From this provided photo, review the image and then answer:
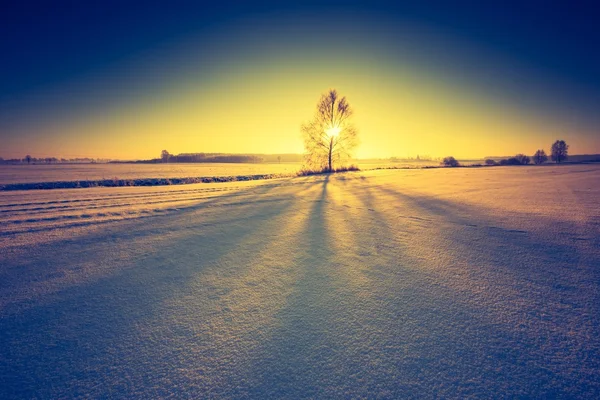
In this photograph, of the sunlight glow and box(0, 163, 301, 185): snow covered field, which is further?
the sunlight glow

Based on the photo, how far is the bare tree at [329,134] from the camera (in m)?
24.1

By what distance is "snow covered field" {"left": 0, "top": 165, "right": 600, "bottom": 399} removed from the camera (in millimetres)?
1385

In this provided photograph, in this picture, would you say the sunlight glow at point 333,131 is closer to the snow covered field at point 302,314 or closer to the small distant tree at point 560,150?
the snow covered field at point 302,314

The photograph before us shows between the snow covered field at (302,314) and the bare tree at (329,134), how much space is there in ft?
69.5

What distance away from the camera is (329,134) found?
24547 millimetres

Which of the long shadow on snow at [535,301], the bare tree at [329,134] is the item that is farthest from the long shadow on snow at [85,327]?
the bare tree at [329,134]

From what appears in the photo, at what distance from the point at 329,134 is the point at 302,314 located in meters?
24.0

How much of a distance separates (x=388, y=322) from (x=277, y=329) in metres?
0.85

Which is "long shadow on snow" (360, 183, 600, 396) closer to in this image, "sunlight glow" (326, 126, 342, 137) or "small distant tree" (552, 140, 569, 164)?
"sunlight glow" (326, 126, 342, 137)

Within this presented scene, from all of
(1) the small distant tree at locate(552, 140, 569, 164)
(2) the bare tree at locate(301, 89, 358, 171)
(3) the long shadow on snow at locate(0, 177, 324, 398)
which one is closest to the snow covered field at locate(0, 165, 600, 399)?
(3) the long shadow on snow at locate(0, 177, 324, 398)

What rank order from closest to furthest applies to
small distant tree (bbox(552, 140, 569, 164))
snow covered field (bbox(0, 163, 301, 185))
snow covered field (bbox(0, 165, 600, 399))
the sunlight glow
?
1. snow covered field (bbox(0, 165, 600, 399))
2. snow covered field (bbox(0, 163, 301, 185))
3. the sunlight glow
4. small distant tree (bbox(552, 140, 569, 164))

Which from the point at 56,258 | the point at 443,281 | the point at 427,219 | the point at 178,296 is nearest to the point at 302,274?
the point at 178,296

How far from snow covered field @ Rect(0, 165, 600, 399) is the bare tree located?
21169mm

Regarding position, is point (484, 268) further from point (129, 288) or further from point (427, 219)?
point (129, 288)
